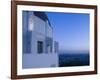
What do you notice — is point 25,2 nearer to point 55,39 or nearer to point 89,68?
point 55,39

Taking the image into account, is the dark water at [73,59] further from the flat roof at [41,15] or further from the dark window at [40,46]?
the flat roof at [41,15]

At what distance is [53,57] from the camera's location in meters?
1.96

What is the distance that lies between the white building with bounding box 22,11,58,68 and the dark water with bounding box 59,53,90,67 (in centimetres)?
6

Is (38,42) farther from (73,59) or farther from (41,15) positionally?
(73,59)

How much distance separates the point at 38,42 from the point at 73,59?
400mm

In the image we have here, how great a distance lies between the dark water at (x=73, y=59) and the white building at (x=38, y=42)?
0.21ft

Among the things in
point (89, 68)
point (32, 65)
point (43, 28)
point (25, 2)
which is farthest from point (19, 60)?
point (89, 68)

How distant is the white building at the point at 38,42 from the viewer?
189cm

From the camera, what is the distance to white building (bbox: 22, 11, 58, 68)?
1.89 m

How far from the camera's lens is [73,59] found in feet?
6.59

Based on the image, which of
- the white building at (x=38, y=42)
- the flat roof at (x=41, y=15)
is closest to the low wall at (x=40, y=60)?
the white building at (x=38, y=42)

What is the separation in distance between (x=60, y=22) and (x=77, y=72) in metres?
0.53

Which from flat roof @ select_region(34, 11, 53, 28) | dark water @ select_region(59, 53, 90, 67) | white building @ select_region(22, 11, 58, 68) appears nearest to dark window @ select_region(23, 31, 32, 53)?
white building @ select_region(22, 11, 58, 68)

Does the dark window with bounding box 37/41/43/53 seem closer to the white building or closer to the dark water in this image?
the white building
